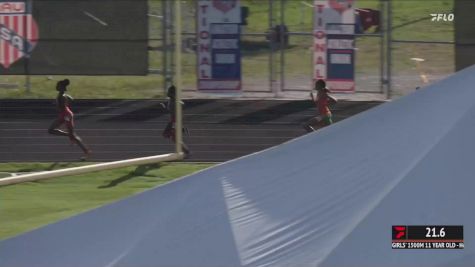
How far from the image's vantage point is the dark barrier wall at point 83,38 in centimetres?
208

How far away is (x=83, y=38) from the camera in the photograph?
208 cm

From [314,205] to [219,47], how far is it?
2.42 ft

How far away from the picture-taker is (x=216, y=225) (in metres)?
2.28

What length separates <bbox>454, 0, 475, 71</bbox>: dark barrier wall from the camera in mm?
1960

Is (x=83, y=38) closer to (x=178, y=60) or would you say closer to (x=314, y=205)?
(x=178, y=60)

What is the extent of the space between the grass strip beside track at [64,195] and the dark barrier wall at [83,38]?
399 mm

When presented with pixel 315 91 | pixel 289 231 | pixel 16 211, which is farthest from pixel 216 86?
pixel 16 211

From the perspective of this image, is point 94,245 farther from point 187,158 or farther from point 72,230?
point 187,158

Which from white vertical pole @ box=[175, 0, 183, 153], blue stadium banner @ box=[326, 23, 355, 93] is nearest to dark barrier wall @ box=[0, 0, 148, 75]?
white vertical pole @ box=[175, 0, 183, 153]

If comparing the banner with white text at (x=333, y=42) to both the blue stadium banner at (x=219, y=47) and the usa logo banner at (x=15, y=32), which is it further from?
the usa logo banner at (x=15, y=32)

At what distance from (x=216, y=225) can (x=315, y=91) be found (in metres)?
0.66
